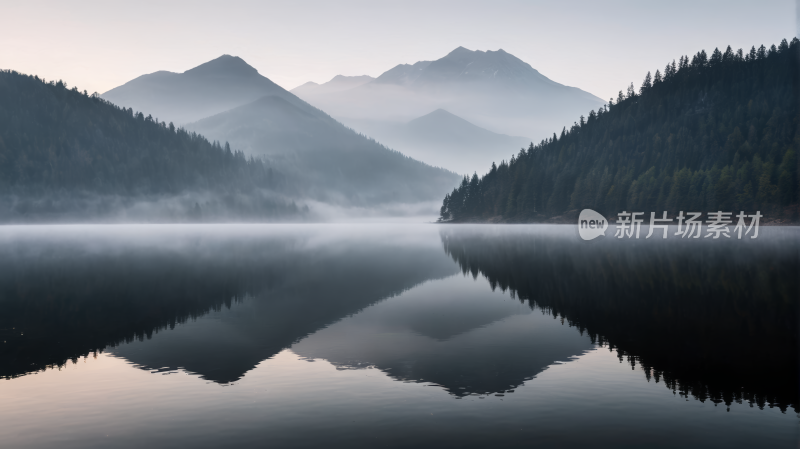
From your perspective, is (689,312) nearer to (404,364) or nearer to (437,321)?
(437,321)

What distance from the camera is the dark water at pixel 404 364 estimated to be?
15.7 meters

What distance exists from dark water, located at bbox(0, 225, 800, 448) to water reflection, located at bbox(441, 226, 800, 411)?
0.15 meters

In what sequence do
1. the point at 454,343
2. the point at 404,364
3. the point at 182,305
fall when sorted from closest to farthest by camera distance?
the point at 404,364
the point at 454,343
the point at 182,305

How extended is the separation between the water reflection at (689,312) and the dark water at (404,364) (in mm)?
152

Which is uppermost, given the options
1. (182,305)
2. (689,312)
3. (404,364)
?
(689,312)

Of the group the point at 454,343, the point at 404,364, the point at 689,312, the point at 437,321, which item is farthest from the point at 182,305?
the point at 689,312

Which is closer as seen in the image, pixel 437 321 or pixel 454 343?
pixel 454 343

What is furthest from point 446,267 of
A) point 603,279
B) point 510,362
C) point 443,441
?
point 443,441

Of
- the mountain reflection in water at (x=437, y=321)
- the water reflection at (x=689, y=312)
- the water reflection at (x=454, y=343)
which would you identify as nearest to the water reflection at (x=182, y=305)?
the mountain reflection in water at (x=437, y=321)

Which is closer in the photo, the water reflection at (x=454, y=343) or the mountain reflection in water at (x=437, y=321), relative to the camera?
the water reflection at (x=454, y=343)

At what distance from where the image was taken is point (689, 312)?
106ft

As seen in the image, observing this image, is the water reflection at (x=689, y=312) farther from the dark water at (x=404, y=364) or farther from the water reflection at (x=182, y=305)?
the water reflection at (x=182, y=305)

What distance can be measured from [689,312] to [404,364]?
1839 cm

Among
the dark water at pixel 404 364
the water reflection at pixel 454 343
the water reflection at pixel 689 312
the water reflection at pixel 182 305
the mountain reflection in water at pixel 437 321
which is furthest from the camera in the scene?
the water reflection at pixel 182 305
